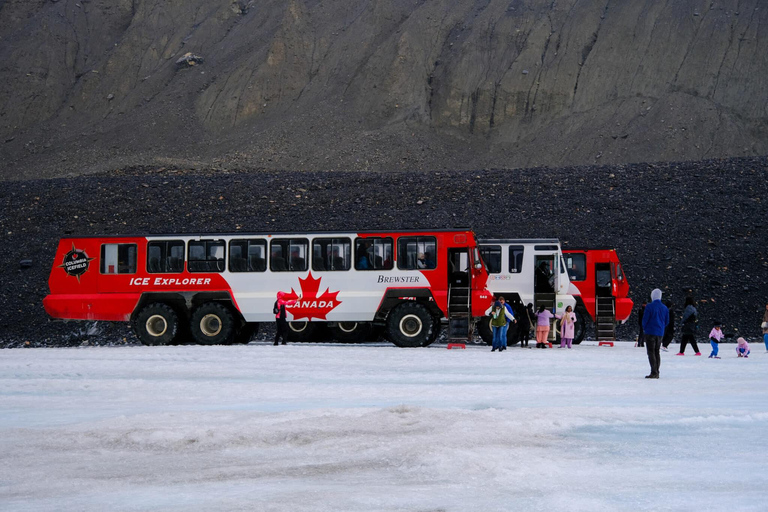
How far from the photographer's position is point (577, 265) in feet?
88.5

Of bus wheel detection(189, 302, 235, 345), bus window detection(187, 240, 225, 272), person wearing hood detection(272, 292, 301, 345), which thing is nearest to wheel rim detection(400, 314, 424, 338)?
person wearing hood detection(272, 292, 301, 345)

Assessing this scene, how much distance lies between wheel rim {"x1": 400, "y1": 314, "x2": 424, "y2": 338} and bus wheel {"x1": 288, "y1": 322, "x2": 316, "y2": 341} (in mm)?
3788

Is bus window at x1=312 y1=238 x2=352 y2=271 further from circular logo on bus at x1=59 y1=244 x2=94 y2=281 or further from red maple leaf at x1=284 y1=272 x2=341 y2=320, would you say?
circular logo on bus at x1=59 y1=244 x2=94 y2=281

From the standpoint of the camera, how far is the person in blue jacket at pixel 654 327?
1427 centimetres

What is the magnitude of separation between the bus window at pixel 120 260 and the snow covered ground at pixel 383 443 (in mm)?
9641

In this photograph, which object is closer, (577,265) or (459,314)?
(459,314)

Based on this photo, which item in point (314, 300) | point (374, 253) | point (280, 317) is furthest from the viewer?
point (314, 300)

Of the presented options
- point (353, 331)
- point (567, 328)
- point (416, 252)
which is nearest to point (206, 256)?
point (353, 331)

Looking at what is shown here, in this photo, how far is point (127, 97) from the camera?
76.2 metres

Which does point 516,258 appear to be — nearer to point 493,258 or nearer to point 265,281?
point 493,258

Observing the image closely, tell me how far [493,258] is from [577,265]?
3.18 metres

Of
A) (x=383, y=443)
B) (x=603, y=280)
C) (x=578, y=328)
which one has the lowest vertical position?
(x=383, y=443)

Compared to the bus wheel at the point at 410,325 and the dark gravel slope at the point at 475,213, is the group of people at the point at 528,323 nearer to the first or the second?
the bus wheel at the point at 410,325

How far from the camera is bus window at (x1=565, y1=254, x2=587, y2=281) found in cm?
2691
